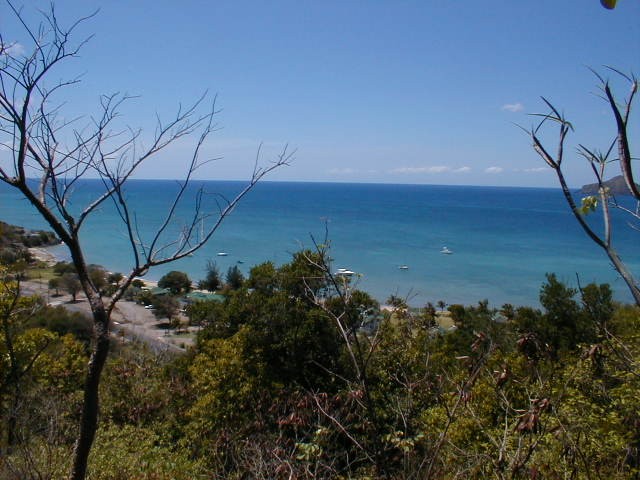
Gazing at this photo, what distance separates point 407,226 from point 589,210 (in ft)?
Answer: 273

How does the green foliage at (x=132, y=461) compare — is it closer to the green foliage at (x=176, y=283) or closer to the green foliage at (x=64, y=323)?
the green foliage at (x=64, y=323)

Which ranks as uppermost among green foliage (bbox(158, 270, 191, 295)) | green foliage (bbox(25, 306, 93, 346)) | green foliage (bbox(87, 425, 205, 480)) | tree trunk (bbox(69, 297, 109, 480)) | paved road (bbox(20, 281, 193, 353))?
tree trunk (bbox(69, 297, 109, 480))

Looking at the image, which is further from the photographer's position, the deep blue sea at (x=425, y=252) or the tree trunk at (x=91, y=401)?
the deep blue sea at (x=425, y=252)

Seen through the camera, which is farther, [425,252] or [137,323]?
[425,252]

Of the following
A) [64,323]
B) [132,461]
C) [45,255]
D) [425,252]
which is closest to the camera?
[132,461]

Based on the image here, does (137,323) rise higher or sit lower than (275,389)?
lower

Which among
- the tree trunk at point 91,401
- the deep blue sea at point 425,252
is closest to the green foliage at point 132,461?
the tree trunk at point 91,401

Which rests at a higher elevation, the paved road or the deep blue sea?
the deep blue sea

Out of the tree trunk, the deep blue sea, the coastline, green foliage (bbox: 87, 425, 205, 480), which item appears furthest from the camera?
the coastline

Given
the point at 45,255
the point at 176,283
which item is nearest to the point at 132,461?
the point at 176,283

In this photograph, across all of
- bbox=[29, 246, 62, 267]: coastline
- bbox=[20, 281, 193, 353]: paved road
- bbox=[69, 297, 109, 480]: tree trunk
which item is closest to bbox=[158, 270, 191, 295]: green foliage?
bbox=[20, 281, 193, 353]: paved road

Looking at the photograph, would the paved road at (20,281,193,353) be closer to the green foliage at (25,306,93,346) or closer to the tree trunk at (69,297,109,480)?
the green foliage at (25,306,93,346)

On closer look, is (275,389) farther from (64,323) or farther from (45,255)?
(45,255)

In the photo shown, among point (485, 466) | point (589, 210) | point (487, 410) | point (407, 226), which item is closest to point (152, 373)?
point (487, 410)
